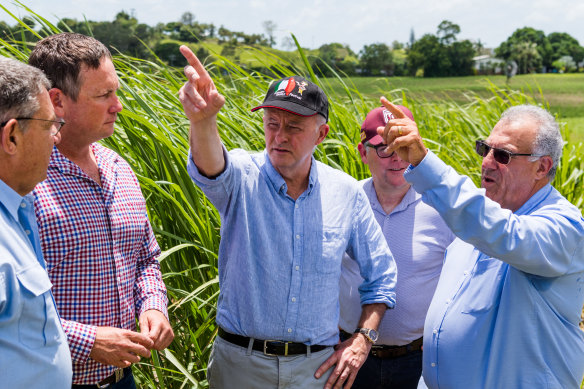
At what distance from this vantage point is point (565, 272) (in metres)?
1.85

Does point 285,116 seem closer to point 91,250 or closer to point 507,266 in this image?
point 91,250

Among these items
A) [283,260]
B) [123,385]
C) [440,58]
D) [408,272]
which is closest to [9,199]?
[123,385]

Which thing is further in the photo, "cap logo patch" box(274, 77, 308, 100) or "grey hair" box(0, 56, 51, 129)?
"cap logo patch" box(274, 77, 308, 100)

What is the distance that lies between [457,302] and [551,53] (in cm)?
11782

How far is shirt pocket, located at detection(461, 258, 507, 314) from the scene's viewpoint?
1952 mm

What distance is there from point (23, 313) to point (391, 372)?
1614 millimetres

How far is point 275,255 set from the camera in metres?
1.93

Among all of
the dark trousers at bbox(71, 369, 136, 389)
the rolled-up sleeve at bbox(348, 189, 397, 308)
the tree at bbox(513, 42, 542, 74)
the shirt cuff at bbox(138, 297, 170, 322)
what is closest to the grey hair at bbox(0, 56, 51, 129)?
the shirt cuff at bbox(138, 297, 170, 322)

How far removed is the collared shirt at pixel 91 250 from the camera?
161 cm

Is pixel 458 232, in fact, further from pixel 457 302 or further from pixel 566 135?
pixel 566 135

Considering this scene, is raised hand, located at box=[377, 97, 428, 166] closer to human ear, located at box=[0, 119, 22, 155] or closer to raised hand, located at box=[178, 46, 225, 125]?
raised hand, located at box=[178, 46, 225, 125]

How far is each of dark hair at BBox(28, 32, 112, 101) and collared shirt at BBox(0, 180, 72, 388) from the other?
45 cm

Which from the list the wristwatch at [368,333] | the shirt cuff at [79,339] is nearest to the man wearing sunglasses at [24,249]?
the shirt cuff at [79,339]

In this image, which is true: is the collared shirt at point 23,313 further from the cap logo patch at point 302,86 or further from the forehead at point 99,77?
the cap logo patch at point 302,86
